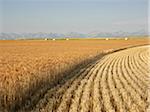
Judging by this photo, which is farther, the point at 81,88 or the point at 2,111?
the point at 81,88

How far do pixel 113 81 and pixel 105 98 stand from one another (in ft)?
12.0

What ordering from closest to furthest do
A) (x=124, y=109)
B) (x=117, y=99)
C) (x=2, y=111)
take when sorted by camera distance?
(x=2, y=111), (x=124, y=109), (x=117, y=99)

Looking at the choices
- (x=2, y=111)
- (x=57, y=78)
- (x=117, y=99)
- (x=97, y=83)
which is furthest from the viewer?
(x=57, y=78)

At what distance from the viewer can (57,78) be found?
42.9ft

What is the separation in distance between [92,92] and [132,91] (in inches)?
56.9

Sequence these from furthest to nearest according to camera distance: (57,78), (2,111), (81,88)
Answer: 1. (57,78)
2. (81,88)
3. (2,111)

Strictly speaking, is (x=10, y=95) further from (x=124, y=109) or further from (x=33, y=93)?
(x=124, y=109)

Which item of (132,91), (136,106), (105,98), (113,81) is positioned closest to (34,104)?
(105,98)

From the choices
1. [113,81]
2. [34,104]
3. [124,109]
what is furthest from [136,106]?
[113,81]

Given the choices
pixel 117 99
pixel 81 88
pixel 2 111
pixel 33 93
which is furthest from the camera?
pixel 81 88

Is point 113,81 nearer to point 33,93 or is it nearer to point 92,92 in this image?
point 92,92

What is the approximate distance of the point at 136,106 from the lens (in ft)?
27.6

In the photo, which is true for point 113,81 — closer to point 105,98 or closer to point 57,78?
point 57,78

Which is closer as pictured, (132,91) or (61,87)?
(132,91)
